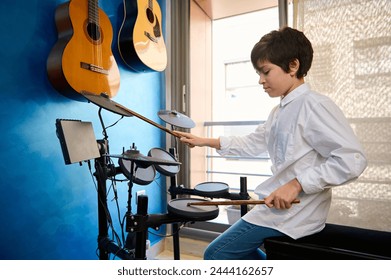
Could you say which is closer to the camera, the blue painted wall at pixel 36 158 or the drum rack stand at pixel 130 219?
the drum rack stand at pixel 130 219

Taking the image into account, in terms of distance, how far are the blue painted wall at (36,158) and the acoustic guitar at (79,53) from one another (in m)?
0.08

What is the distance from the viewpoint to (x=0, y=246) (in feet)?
3.40

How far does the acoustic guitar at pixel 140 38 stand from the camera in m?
1.56

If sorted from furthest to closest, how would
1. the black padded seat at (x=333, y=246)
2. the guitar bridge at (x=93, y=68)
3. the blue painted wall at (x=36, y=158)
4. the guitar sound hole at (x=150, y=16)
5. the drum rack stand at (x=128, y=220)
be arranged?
1. the guitar sound hole at (x=150, y=16)
2. the guitar bridge at (x=93, y=68)
3. the blue painted wall at (x=36, y=158)
4. the drum rack stand at (x=128, y=220)
5. the black padded seat at (x=333, y=246)

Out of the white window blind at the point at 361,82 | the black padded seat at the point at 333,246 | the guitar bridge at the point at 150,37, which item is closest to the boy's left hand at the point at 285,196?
the black padded seat at the point at 333,246

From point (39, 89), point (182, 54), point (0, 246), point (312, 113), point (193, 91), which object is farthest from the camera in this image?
point (193, 91)

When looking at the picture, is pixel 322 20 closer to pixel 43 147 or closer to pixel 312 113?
pixel 312 113

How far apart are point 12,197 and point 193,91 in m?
1.62

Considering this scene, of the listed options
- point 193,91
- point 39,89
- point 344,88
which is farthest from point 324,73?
point 39,89

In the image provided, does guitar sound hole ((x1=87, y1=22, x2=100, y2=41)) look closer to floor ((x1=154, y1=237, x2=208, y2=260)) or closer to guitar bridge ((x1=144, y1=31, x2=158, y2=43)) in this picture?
guitar bridge ((x1=144, y1=31, x2=158, y2=43))

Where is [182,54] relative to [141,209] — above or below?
above

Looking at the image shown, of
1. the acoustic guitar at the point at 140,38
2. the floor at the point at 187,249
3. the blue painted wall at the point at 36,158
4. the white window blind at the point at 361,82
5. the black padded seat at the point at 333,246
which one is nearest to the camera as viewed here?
the black padded seat at the point at 333,246

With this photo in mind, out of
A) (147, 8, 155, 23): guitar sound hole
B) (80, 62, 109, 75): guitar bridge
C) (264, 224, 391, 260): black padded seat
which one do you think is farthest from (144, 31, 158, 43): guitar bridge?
(264, 224, 391, 260): black padded seat

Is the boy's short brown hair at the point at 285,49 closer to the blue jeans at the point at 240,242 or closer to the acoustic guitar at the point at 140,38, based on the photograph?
the blue jeans at the point at 240,242
